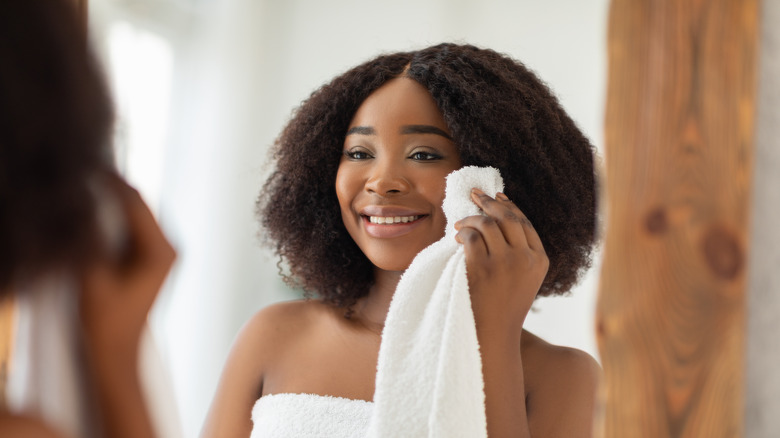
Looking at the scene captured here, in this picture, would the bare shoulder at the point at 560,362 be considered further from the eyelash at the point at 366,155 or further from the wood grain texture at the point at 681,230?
the wood grain texture at the point at 681,230

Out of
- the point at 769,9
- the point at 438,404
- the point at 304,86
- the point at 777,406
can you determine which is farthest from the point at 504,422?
the point at 304,86

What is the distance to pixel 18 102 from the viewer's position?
1.20ft

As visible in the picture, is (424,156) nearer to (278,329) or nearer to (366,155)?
(366,155)

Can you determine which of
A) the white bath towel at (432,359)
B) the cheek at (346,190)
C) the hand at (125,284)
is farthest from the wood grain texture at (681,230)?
the cheek at (346,190)

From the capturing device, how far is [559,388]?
0.82 meters

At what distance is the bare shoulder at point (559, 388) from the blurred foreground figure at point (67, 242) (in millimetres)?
490

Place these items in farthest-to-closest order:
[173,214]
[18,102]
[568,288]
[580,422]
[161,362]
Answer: [173,214] → [568,288] → [580,422] → [161,362] → [18,102]

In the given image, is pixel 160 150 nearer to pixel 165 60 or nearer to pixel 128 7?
pixel 165 60

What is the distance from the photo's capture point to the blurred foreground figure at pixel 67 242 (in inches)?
14.5

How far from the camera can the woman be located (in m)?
0.70

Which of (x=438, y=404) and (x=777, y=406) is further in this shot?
(x=438, y=404)

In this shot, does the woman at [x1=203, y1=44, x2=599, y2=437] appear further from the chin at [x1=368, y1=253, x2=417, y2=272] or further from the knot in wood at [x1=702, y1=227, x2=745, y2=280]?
the knot in wood at [x1=702, y1=227, x2=745, y2=280]

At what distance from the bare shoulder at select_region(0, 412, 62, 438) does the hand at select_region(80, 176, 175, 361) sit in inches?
1.9

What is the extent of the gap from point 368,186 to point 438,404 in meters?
0.27
